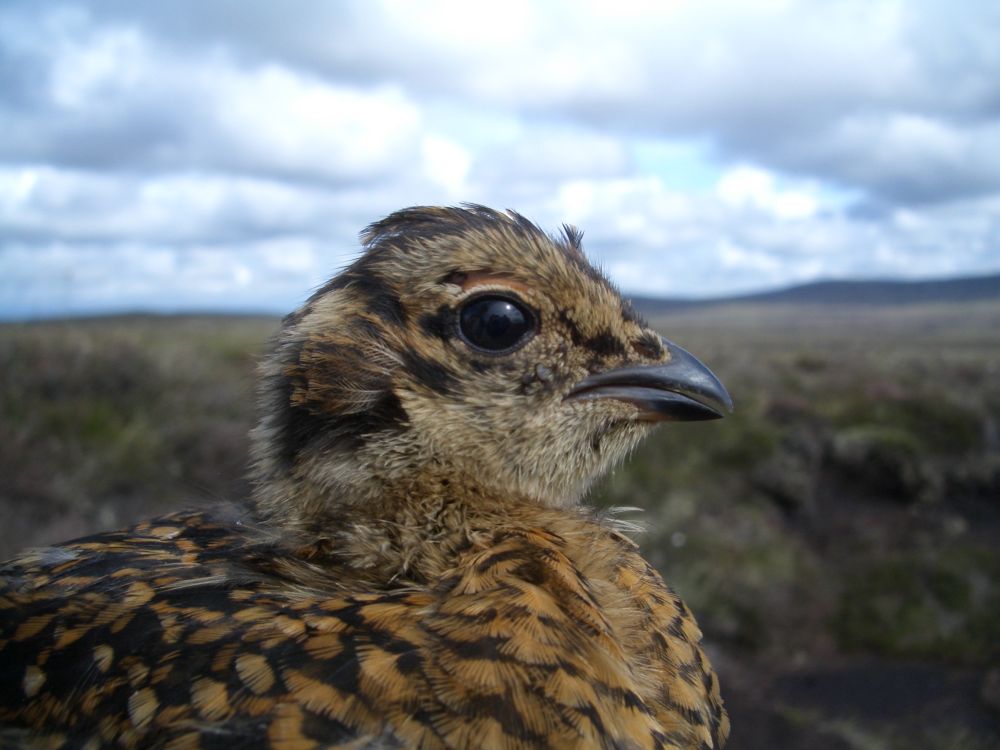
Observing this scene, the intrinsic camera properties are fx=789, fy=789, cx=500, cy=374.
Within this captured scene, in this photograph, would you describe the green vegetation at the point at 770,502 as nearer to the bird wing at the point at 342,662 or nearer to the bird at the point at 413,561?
the bird at the point at 413,561

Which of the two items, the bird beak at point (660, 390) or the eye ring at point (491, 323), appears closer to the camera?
the eye ring at point (491, 323)

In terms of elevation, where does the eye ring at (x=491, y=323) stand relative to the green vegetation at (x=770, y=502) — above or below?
above

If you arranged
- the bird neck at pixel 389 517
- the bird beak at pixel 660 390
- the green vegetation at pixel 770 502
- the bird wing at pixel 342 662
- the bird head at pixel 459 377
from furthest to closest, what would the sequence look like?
the green vegetation at pixel 770 502 → the bird beak at pixel 660 390 → the bird head at pixel 459 377 → the bird neck at pixel 389 517 → the bird wing at pixel 342 662

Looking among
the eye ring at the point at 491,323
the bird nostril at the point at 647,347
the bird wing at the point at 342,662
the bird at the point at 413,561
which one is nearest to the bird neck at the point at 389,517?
the bird at the point at 413,561

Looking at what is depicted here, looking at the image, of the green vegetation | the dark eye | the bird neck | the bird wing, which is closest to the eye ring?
the dark eye

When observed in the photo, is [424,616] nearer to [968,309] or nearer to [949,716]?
[949,716]

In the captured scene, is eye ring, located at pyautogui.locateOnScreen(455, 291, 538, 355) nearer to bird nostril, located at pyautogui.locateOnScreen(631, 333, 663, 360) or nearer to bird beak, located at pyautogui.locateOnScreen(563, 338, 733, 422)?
bird beak, located at pyautogui.locateOnScreen(563, 338, 733, 422)

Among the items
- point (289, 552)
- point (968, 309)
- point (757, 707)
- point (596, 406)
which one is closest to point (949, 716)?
point (757, 707)

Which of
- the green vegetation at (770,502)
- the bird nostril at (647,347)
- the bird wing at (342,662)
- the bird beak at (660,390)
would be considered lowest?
the green vegetation at (770,502)
